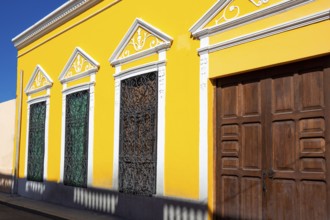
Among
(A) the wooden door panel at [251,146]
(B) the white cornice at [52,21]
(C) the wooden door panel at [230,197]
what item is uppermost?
(B) the white cornice at [52,21]

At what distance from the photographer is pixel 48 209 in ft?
30.3

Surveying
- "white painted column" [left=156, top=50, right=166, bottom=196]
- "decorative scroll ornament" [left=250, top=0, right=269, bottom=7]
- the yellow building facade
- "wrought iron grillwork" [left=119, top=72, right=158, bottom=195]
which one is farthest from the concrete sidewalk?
"decorative scroll ornament" [left=250, top=0, right=269, bottom=7]

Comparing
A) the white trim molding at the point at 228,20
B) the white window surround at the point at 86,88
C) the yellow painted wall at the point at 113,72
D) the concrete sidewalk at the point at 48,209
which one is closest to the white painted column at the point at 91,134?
the white window surround at the point at 86,88

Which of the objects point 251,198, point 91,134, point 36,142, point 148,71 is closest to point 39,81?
point 36,142

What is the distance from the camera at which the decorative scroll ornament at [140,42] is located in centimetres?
732

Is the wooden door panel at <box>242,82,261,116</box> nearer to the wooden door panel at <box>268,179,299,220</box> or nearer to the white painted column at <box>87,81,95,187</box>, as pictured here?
the wooden door panel at <box>268,179,299,220</box>

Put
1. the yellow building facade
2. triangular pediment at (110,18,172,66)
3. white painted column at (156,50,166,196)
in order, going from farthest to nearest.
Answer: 1. triangular pediment at (110,18,172,66)
2. white painted column at (156,50,166,196)
3. the yellow building facade

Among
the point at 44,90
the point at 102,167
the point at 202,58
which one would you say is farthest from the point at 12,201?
the point at 202,58

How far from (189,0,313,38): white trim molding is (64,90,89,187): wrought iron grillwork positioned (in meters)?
3.66

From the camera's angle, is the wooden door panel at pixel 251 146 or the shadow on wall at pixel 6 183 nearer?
the wooden door panel at pixel 251 146

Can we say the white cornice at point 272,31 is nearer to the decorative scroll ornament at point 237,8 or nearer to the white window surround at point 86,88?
the decorative scroll ornament at point 237,8

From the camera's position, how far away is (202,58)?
6.27m

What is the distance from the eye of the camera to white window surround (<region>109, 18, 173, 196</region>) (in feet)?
22.8

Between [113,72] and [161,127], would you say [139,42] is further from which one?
[161,127]
